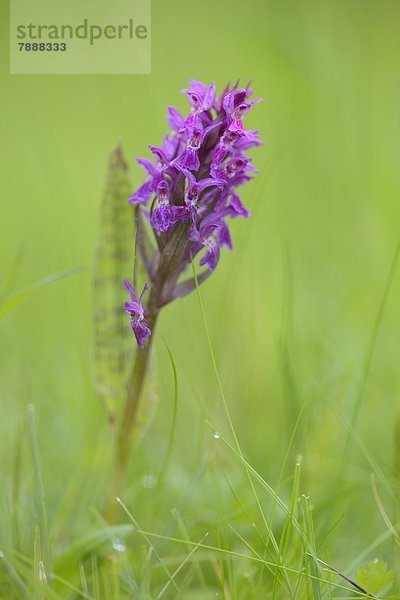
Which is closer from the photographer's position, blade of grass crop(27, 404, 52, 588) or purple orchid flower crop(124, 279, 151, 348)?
blade of grass crop(27, 404, 52, 588)

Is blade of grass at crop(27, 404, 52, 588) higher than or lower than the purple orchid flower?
lower

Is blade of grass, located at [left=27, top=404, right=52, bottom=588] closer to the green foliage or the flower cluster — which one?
the flower cluster

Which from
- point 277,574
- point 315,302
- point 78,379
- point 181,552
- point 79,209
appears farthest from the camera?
point 79,209

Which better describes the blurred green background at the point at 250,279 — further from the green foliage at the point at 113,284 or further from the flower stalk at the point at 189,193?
the flower stalk at the point at 189,193

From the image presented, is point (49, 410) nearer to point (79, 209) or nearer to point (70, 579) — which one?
point (70, 579)

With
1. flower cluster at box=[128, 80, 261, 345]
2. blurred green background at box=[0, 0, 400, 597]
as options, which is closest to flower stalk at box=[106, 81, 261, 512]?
flower cluster at box=[128, 80, 261, 345]

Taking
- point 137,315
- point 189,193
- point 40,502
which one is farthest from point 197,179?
point 40,502

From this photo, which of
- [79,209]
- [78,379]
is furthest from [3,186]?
[78,379]
